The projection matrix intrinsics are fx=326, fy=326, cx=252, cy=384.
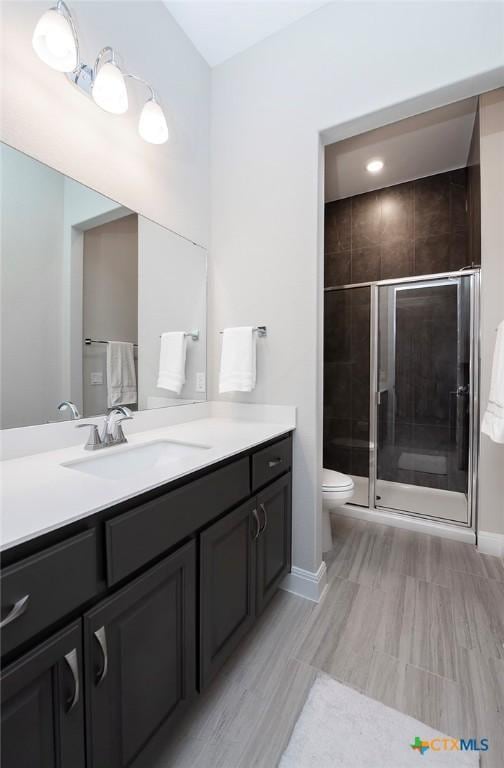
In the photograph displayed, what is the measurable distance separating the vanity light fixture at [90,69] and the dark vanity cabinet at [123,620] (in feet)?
4.68

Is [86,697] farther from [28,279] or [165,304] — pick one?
[165,304]

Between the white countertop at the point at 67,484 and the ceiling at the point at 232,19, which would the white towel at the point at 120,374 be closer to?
the white countertop at the point at 67,484

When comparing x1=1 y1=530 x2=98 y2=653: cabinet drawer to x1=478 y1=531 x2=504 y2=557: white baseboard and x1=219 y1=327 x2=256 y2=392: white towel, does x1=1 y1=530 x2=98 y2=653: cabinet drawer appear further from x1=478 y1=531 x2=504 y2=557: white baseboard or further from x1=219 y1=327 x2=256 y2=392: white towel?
x1=478 y1=531 x2=504 y2=557: white baseboard

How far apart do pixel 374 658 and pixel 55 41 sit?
8.10 feet

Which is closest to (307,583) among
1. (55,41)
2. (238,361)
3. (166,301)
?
(238,361)

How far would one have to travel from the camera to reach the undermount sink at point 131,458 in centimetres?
111

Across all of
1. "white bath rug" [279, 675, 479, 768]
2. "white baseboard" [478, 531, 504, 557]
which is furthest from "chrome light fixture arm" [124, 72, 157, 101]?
"white baseboard" [478, 531, 504, 557]

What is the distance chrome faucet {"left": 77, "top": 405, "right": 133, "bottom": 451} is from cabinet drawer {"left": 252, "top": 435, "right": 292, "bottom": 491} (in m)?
0.54

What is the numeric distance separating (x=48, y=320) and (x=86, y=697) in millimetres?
1090

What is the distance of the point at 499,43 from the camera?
1250 millimetres

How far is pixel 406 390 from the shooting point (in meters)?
2.89

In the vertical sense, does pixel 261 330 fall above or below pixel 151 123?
below

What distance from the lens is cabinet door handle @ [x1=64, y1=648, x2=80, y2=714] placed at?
2.10 ft

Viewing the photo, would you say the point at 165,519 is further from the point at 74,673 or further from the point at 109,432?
the point at 109,432
